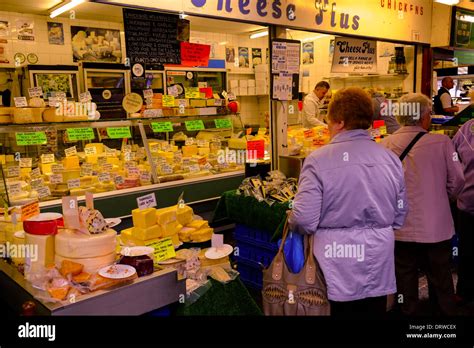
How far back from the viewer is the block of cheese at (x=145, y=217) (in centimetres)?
292

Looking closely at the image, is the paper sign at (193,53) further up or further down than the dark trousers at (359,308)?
further up

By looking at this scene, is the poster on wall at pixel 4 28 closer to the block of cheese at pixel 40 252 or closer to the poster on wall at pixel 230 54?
the poster on wall at pixel 230 54

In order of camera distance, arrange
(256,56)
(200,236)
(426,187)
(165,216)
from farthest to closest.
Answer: (256,56)
(426,187)
(200,236)
(165,216)

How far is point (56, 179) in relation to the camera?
437 cm

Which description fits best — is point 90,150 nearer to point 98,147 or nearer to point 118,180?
point 98,147

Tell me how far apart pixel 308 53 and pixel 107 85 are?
533 centimetres

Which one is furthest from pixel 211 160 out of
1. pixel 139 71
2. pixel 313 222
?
pixel 313 222

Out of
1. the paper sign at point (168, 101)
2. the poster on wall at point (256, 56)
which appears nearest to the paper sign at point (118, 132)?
the paper sign at point (168, 101)

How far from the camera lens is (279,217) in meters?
3.99

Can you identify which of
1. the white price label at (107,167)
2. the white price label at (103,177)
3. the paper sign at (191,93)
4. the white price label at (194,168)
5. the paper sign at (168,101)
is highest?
the paper sign at (191,93)

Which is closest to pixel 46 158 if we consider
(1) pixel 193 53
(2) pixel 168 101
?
(2) pixel 168 101

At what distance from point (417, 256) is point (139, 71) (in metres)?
3.04

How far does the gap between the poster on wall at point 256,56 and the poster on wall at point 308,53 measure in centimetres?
107
